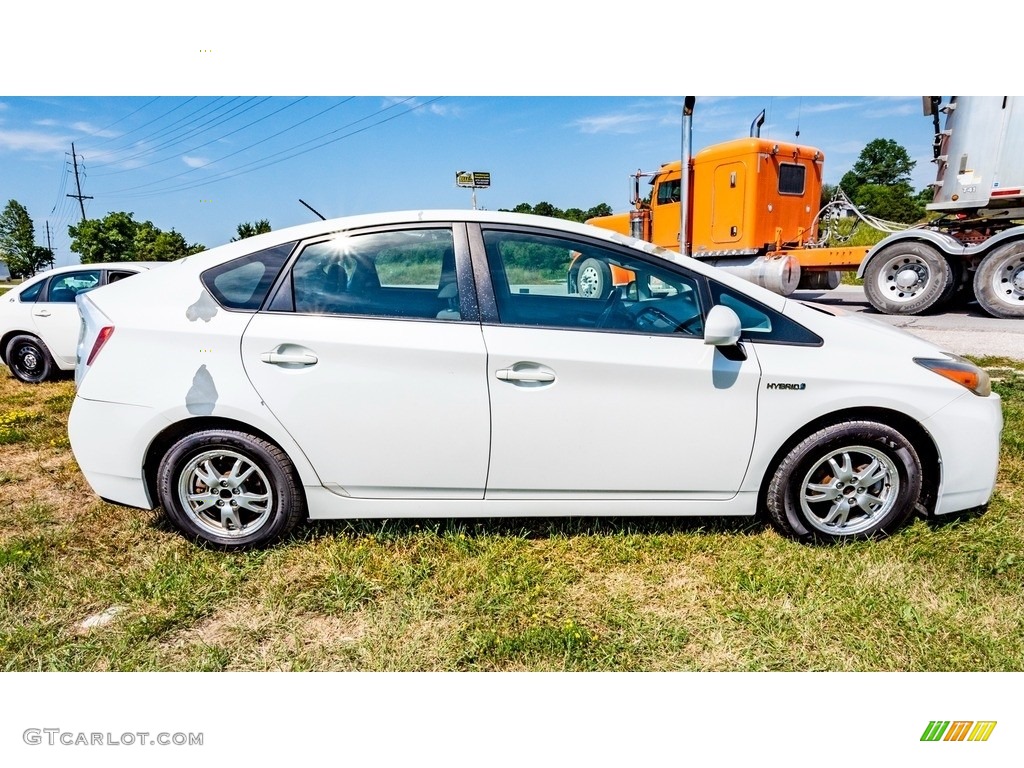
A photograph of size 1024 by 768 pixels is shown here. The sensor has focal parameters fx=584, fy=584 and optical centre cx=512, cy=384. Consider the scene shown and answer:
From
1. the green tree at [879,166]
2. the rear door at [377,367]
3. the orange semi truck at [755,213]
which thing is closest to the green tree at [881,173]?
the green tree at [879,166]

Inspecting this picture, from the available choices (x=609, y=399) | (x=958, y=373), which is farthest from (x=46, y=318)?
(x=958, y=373)

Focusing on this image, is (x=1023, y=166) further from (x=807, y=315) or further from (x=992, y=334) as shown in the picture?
(x=807, y=315)

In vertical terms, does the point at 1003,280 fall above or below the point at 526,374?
above

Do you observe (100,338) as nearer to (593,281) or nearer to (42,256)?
(593,281)

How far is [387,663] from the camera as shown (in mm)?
2080

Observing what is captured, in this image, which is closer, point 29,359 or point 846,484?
point 846,484

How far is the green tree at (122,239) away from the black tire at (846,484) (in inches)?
417

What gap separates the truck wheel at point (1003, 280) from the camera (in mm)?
8695

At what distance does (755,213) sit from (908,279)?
2661mm

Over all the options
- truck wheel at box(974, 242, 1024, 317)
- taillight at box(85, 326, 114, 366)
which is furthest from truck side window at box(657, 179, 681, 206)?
taillight at box(85, 326, 114, 366)

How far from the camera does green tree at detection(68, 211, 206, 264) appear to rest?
10727mm

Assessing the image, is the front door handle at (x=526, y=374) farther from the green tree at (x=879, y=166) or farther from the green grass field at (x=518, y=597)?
the green tree at (x=879, y=166)

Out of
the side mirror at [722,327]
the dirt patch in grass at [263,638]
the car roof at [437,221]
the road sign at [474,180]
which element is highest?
the road sign at [474,180]

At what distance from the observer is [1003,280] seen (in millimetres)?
8844
